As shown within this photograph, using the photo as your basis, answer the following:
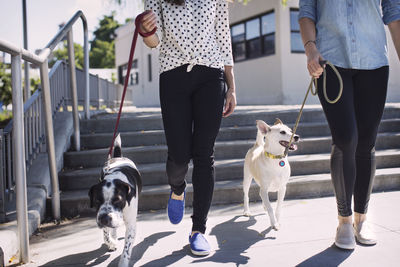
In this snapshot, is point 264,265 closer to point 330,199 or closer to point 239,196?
point 239,196

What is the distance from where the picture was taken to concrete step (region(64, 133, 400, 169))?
4.54 meters

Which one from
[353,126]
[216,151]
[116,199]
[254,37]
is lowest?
[116,199]

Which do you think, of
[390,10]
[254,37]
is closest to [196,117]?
[390,10]

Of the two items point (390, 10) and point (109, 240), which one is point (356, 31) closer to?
point (390, 10)

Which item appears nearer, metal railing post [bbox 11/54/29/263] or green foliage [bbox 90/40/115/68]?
metal railing post [bbox 11/54/29/263]

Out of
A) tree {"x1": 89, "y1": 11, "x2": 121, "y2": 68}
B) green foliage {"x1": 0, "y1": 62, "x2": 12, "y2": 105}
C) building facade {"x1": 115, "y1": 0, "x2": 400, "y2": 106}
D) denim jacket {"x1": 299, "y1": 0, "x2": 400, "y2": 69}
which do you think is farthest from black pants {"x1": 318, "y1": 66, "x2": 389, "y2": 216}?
tree {"x1": 89, "y1": 11, "x2": 121, "y2": 68}

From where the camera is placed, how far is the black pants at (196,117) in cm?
258

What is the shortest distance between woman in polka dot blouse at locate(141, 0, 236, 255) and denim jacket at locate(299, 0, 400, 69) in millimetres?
790

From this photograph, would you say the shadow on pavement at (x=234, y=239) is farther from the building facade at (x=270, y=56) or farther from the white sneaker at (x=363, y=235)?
the building facade at (x=270, y=56)

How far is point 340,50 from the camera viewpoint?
8.43ft

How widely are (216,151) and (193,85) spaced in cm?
237

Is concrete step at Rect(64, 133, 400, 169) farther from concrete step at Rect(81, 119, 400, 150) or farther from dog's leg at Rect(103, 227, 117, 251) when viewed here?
dog's leg at Rect(103, 227, 117, 251)

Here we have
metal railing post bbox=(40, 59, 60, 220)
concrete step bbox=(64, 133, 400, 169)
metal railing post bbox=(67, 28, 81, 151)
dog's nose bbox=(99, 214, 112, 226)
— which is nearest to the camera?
dog's nose bbox=(99, 214, 112, 226)

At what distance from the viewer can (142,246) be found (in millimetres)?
2846
